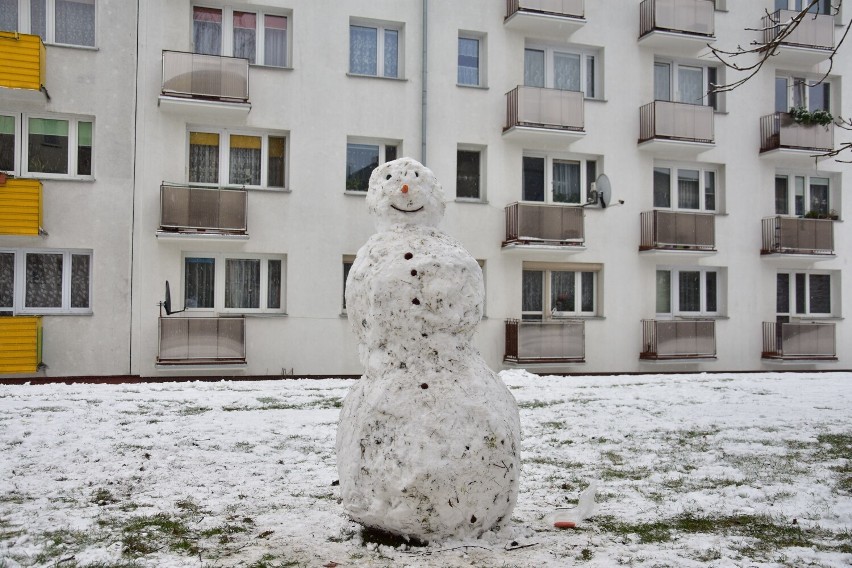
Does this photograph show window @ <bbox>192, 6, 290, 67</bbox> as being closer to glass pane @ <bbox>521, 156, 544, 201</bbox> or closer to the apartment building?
the apartment building

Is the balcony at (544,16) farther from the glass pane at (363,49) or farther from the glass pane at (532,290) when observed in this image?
the glass pane at (532,290)

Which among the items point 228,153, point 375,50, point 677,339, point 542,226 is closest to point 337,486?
point 228,153

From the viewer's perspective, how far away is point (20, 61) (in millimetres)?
14242

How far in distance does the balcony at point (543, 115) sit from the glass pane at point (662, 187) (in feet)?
9.45

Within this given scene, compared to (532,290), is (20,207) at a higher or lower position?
higher

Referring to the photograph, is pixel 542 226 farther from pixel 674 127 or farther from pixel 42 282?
pixel 42 282

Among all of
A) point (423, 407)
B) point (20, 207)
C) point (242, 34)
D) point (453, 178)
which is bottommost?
point (423, 407)

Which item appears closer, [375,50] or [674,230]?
[375,50]

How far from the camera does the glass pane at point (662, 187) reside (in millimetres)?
19125

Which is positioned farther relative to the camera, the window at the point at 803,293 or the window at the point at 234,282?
the window at the point at 803,293

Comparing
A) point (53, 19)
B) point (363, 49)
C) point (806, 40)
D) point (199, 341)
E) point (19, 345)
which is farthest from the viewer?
point (806, 40)

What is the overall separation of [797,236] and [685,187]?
3.26 meters

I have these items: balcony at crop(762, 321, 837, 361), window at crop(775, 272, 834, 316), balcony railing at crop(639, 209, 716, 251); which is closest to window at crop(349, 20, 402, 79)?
balcony railing at crop(639, 209, 716, 251)

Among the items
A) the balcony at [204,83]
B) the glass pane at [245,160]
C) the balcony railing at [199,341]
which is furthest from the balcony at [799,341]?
the balcony at [204,83]
